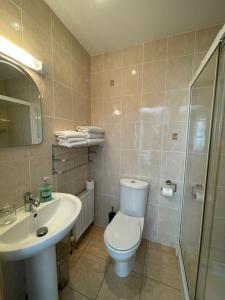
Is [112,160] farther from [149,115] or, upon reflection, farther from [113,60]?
[113,60]

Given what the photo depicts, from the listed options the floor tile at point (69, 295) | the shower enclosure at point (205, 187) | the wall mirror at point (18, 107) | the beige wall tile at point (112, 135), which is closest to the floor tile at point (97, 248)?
the floor tile at point (69, 295)

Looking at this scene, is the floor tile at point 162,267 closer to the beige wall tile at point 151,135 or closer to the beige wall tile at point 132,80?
the beige wall tile at point 151,135

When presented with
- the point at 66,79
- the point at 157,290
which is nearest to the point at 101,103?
the point at 66,79

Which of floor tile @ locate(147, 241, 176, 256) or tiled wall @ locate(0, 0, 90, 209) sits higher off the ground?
tiled wall @ locate(0, 0, 90, 209)

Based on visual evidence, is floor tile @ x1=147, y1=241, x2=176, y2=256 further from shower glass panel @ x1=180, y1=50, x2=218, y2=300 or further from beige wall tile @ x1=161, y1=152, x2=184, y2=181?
beige wall tile @ x1=161, y1=152, x2=184, y2=181

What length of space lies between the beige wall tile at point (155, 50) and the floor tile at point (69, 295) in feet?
7.89

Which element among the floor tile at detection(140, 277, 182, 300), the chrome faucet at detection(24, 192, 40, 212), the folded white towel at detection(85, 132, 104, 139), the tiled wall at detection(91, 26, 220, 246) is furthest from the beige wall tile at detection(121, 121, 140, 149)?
the floor tile at detection(140, 277, 182, 300)

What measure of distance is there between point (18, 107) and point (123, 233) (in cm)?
138

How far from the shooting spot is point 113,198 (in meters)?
1.94

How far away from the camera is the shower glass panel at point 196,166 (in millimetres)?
1106

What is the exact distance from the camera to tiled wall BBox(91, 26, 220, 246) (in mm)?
1512

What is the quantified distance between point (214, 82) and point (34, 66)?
4.49 ft

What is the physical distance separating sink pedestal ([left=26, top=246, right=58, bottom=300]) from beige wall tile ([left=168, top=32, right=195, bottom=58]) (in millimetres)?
2116

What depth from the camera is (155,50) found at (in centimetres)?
157
